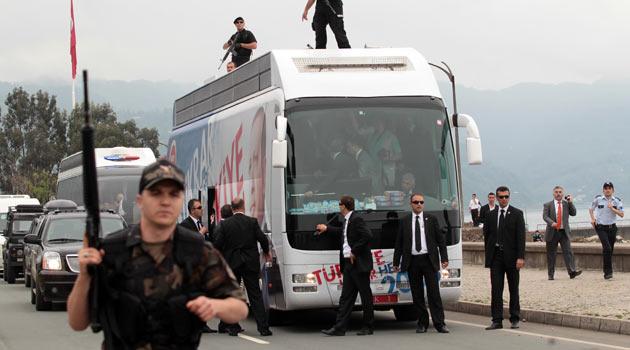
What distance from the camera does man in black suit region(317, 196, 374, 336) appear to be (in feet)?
53.8

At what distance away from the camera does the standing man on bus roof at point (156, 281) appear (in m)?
5.46

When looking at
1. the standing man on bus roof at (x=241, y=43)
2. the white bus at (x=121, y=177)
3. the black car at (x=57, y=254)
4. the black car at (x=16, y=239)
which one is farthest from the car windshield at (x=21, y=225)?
the standing man on bus roof at (x=241, y=43)

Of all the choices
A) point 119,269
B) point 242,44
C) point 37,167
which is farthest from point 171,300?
point 37,167

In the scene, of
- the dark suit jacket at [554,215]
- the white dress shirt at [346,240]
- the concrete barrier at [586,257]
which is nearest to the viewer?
the white dress shirt at [346,240]

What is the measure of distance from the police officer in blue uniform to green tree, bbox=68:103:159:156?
222 feet

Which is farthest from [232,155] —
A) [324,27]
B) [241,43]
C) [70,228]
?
[70,228]

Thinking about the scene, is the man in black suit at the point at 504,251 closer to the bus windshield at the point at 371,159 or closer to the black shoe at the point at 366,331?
the bus windshield at the point at 371,159

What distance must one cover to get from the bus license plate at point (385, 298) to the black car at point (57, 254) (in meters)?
5.88

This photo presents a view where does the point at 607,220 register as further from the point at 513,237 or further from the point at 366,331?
the point at 366,331

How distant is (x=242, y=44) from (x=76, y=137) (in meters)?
73.1

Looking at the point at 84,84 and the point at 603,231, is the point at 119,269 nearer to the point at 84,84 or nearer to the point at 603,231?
the point at 84,84

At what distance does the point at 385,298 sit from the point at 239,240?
2.04 metres

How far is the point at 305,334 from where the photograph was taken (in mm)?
17172

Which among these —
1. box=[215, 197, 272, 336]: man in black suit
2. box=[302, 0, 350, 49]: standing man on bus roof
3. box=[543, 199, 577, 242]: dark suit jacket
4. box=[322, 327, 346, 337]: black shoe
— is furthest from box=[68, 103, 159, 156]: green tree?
box=[322, 327, 346, 337]: black shoe
